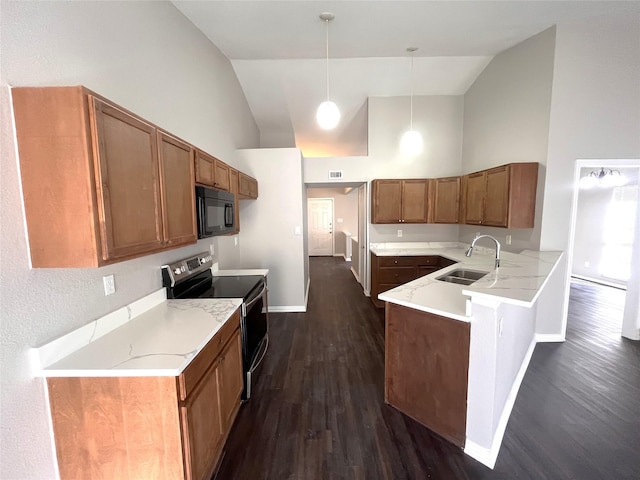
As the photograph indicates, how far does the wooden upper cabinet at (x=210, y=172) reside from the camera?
2088 millimetres

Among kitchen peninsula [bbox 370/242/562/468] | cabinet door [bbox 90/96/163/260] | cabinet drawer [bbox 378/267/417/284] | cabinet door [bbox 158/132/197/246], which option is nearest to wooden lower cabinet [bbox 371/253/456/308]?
cabinet drawer [bbox 378/267/417/284]

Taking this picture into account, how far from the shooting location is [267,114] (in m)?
5.12

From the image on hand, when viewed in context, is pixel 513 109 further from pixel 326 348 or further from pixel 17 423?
pixel 17 423

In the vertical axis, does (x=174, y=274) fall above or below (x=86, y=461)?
above

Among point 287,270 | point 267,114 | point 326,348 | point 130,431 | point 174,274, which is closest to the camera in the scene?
point 130,431

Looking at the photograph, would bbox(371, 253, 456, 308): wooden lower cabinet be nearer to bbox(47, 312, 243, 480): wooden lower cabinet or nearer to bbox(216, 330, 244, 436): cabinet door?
bbox(216, 330, 244, 436): cabinet door

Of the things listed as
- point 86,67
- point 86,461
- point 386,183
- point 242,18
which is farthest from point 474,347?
point 242,18

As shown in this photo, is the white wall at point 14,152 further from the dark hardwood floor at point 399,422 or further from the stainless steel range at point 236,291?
the dark hardwood floor at point 399,422

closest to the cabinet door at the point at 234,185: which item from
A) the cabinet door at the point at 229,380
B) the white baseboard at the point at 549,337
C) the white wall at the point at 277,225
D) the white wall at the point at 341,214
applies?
the white wall at the point at 277,225

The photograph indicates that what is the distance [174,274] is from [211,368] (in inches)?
37.2

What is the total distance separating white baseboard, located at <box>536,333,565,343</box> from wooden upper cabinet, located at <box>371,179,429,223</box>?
213 centimetres

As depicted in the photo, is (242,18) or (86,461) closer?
(86,461)

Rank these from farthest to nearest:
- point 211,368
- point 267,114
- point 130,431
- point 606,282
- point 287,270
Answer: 1. point 606,282
2. point 267,114
3. point 287,270
4. point 211,368
5. point 130,431

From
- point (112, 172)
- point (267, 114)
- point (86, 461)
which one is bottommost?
point (86, 461)
